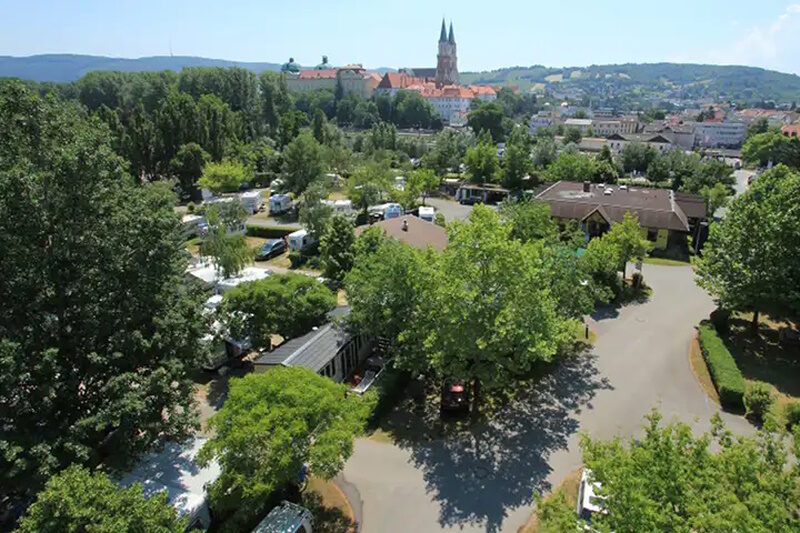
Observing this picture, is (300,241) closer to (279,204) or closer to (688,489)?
(279,204)

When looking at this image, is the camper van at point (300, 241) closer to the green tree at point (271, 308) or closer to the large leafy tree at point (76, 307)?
the green tree at point (271, 308)

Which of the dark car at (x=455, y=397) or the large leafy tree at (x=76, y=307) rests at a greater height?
the large leafy tree at (x=76, y=307)

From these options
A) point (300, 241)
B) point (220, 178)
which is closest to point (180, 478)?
point (300, 241)

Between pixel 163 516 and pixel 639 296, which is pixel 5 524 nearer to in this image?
pixel 163 516

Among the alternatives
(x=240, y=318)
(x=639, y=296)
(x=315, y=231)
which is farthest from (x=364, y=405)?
(x=315, y=231)

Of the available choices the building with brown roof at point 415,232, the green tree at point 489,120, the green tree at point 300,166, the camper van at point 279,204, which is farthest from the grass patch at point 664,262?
the green tree at point 489,120

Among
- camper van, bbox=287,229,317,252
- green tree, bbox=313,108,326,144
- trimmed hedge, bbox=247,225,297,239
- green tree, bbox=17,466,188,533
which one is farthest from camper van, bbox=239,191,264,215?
green tree, bbox=17,466,188,533
